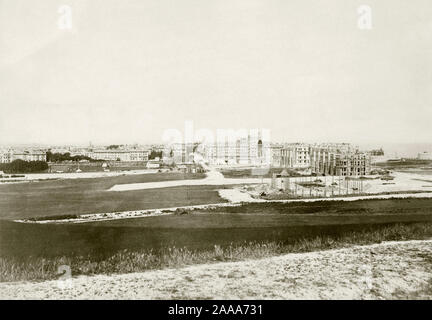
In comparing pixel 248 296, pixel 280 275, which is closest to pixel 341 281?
pixel 280 275

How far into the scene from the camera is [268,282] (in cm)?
380

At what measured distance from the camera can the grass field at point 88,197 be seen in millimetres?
4524

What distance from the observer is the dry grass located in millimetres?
3959

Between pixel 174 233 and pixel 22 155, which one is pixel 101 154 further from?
pixel 174 233

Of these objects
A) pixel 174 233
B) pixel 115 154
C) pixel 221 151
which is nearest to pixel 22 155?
pixel 115 154

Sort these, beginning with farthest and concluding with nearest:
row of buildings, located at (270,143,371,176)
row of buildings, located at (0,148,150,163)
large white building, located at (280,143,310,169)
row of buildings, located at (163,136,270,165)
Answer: row of buildings, located at (270,143,371,176) < large white building, located at (280,143,310,169) < row of buildings, located at (163,136,270,165) < row of buildings, located at (0,148,150,163)

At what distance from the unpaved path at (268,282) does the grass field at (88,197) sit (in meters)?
1.07

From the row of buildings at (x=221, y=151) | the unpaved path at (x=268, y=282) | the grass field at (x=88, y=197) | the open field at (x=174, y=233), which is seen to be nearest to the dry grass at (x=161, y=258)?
the open field at (x=174, y=233)

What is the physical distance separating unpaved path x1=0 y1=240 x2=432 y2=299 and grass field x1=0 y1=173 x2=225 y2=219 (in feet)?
3.52

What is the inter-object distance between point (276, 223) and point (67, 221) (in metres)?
2.90

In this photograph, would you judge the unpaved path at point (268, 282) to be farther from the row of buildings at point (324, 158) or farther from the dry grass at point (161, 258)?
the row of buildings at point (324, 158)

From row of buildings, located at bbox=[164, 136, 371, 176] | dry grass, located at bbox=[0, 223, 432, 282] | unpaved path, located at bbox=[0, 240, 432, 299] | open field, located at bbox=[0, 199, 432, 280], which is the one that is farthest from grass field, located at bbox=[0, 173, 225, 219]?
unpaved path, located at bbox=[0, 240, 432, 299]

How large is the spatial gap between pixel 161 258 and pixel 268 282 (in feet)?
4.47

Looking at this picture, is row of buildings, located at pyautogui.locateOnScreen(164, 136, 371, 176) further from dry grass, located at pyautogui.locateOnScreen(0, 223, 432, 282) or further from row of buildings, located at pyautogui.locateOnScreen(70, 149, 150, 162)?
dry grass, located at pyautogui.locateOnScreen(0, 223, 432, 282)
